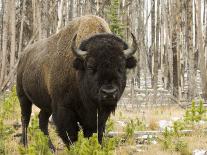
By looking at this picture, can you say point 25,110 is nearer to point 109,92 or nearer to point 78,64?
point 78,64

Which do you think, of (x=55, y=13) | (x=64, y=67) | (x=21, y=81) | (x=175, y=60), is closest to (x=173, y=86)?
(x=175, y=60)

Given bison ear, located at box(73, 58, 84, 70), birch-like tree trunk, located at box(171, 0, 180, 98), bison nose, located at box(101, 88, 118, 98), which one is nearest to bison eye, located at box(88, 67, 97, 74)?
bison ear, located at box(73, 58, 84, 70)

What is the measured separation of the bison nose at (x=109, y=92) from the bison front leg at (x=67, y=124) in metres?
1.04

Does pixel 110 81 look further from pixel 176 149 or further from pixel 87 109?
pixel 176 149

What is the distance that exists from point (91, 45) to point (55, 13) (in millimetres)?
18531

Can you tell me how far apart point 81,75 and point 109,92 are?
89 cm

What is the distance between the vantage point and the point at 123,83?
14.7 feet

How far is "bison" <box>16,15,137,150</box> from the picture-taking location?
4152 mm

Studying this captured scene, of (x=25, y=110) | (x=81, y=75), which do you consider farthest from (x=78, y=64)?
(x=25, y=110)

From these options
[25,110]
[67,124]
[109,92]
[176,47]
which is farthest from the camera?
[176,47]

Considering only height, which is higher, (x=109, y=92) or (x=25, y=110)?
(x=109, y=92)

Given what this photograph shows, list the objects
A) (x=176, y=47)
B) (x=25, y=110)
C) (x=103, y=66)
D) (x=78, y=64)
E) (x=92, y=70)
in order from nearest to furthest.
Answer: (x=103, y=66)
(x=92, y=70)
(x=78, y=64)
(x=25, y=110)
(x=176, y=47)

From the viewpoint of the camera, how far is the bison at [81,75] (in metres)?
4.15

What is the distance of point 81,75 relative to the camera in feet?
15.4
